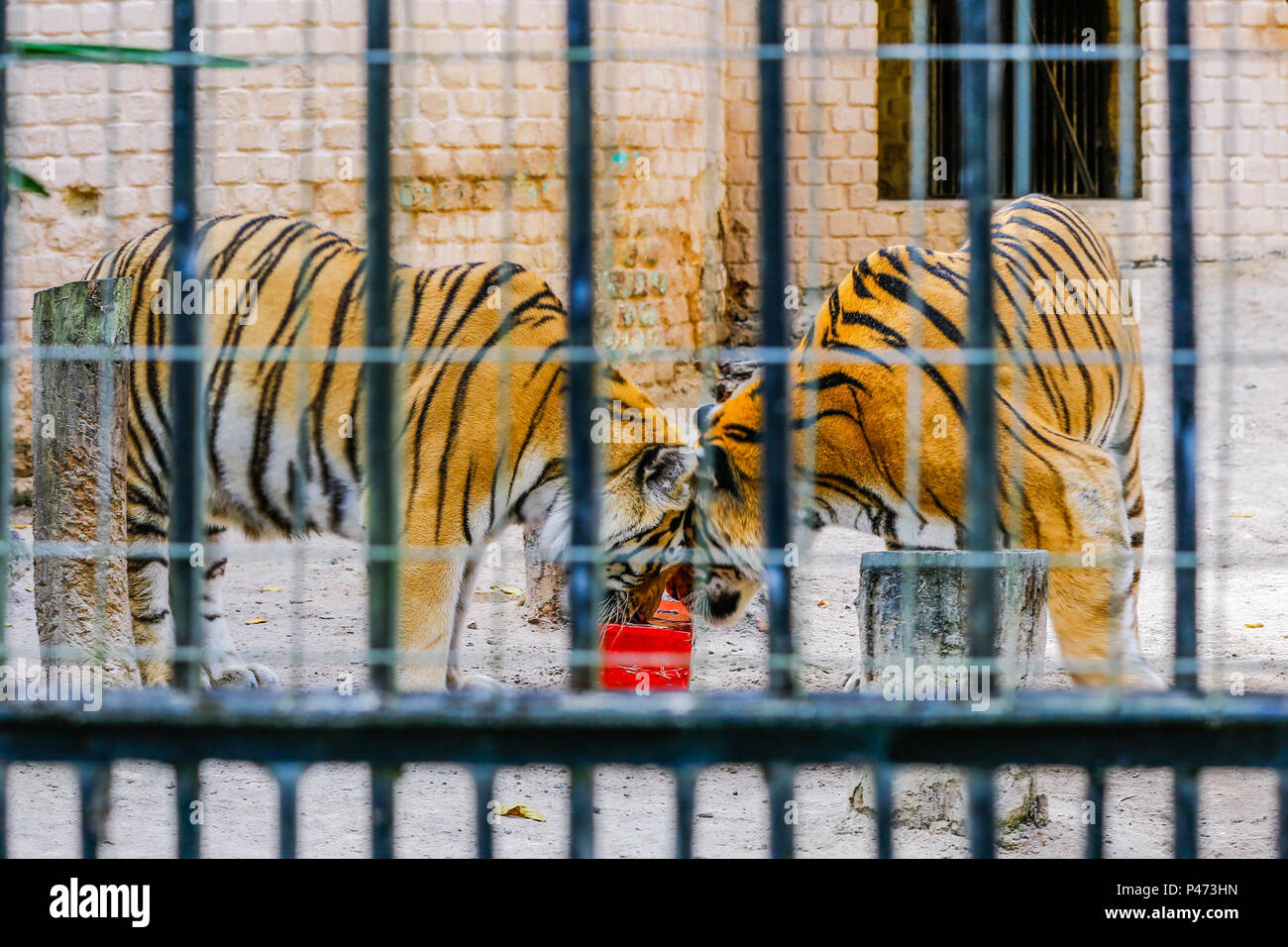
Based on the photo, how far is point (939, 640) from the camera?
3.41 meters

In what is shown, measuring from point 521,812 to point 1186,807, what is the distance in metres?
2.33

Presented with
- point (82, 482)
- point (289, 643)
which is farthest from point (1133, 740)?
point (289, 643)

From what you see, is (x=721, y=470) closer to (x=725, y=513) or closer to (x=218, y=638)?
(x=725, y=513)

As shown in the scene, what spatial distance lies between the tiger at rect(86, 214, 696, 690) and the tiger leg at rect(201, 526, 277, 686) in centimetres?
1

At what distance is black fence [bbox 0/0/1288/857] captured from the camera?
1774 mm

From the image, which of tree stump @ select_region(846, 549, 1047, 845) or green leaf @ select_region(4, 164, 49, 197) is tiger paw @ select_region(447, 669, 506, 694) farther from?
green leaf @ select_region(4, 164, 49, 197)

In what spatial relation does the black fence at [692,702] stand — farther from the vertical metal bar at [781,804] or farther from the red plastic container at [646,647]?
the red plastic container at [646,647]

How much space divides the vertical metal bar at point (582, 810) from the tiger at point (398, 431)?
2.04 metres

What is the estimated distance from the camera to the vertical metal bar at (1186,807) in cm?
180

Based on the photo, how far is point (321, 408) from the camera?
177 inches
